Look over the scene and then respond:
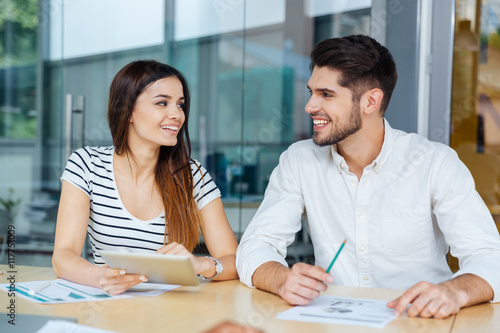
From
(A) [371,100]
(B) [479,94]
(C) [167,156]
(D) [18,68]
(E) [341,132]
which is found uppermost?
(D) [18,68]

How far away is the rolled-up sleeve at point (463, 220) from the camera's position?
1.54m

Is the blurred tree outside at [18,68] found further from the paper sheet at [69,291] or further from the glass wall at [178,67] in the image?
the paper sheet at [69,291]

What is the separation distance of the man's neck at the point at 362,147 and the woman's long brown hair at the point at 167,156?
0.58 metres

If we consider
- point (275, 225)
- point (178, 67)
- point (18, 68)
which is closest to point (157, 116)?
point (275, 225)

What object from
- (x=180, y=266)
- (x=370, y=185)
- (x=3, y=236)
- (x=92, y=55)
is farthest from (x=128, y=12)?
(x=180, y=266)

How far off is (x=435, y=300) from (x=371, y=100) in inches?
34.4

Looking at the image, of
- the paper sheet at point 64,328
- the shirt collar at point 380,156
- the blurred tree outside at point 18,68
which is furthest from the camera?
the blurred tree outside at point 18,68

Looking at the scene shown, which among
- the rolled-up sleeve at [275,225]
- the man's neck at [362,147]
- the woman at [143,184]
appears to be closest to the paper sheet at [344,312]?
the rolled-up sleeve at [275,225]

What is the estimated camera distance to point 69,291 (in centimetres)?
142

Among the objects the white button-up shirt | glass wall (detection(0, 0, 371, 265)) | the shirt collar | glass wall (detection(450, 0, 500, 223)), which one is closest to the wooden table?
the white button-up shirt

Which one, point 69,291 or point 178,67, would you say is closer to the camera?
point 69,291

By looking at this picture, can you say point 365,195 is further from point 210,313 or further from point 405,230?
point 210,313

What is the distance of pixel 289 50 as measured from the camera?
3.71 m

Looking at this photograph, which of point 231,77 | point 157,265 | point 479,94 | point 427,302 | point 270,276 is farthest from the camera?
point 231,77
